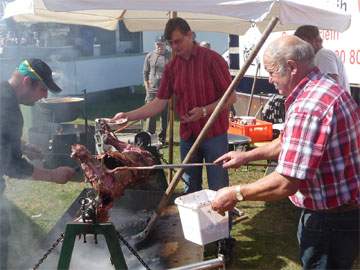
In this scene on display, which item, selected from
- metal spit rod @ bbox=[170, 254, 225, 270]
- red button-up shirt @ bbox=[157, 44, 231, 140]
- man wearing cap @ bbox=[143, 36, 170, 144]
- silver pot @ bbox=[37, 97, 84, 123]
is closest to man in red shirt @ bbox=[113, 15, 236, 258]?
red button-up shirt @ bbox=[157, 44, 231, 140]

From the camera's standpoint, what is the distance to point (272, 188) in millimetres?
2537

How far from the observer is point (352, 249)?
2.83 metres

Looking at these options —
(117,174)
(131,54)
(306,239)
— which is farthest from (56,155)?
(131,54)

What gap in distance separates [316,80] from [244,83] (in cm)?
938

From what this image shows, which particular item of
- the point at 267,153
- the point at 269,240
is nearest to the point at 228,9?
the point at 267,153

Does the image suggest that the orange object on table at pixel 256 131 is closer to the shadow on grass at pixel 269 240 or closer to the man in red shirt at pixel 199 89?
the shadow on grass at pixel 269 240

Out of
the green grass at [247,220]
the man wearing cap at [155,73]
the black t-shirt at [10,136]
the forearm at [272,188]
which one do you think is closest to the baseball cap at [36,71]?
the black t-shirt at [10,136]

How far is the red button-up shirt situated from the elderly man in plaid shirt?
193cm

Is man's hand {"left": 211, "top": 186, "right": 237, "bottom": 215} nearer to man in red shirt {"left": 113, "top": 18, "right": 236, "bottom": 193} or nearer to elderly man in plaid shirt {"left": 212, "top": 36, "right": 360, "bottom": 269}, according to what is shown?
elderly man in plaid shirt {"left": 212, "top": 36, "right": 360, "bottom": 269}

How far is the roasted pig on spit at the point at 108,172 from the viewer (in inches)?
134

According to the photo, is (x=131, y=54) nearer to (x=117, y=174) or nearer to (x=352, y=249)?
(x=117, y=174)

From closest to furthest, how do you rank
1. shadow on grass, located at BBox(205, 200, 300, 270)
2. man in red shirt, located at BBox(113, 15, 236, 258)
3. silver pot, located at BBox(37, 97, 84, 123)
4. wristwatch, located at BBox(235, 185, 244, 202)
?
1. wristwatch, located at BBox(235, 185, 244, 202)
2. man in red shirt, located at BBox(113, 15, 236, 258)
3. shadow on grass, located at BBox(205, 200, 300, 270)
4. silver pot, located at BBox(37, 97, 84, 123)

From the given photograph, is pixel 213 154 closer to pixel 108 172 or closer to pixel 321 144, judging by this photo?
pixel 108 172

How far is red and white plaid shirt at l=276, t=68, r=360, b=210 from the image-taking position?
2.39 meters
